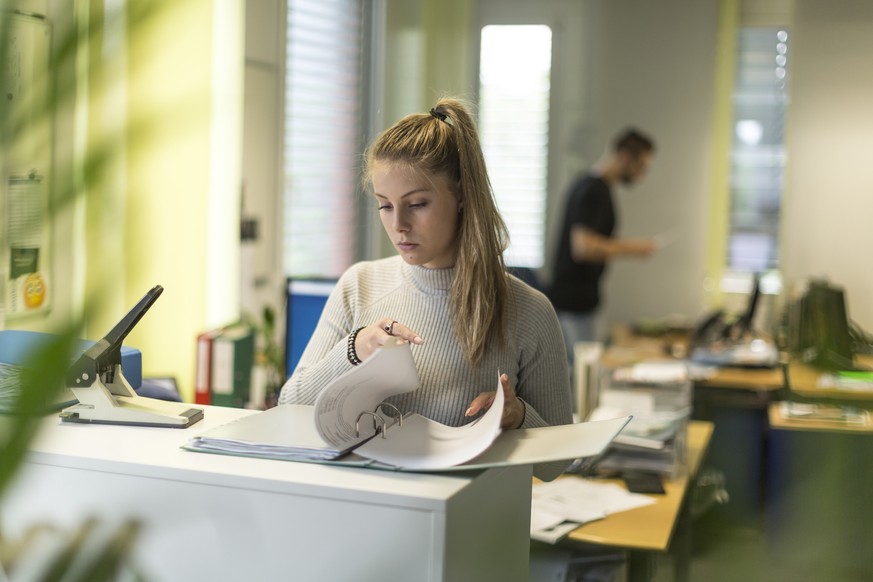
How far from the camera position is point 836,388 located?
4145 mm

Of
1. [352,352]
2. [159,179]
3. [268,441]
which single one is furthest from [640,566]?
[159,179]

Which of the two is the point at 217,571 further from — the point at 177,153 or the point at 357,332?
the point at 177,153

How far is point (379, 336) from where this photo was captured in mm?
1387

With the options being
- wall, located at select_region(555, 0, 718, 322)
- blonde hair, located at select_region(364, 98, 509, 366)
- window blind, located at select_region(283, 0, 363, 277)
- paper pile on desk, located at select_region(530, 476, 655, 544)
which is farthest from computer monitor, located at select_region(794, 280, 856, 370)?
blonde hair, located at select_region(364, 98, 509, 366)

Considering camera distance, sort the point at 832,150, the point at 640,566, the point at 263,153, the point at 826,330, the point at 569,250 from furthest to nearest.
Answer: the point at 832,150 < the point at 569,250 < the point at 826,330 < the point at 263,153 < the point at 640,566

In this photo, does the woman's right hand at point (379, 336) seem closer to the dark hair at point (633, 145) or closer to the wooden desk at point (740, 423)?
the wooden desk at point (740, 423)

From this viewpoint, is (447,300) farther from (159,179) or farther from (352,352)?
(159,179)

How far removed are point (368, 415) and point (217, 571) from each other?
12.2 inches

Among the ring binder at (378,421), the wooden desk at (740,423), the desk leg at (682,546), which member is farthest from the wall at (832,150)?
the ring binder at (378,421)

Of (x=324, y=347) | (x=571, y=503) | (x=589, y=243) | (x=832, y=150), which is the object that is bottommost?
(x=571, y=503)

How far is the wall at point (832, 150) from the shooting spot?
610cm

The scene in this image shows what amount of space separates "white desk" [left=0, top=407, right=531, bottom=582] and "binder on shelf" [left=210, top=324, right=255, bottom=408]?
1.82 meters

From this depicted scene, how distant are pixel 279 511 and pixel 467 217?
0.66 meters

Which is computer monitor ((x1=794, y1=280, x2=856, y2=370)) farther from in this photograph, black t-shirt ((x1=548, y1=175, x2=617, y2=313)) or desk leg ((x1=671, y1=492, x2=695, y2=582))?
desk leg ((x1=671, y1=492, x2=695, y2=582))
